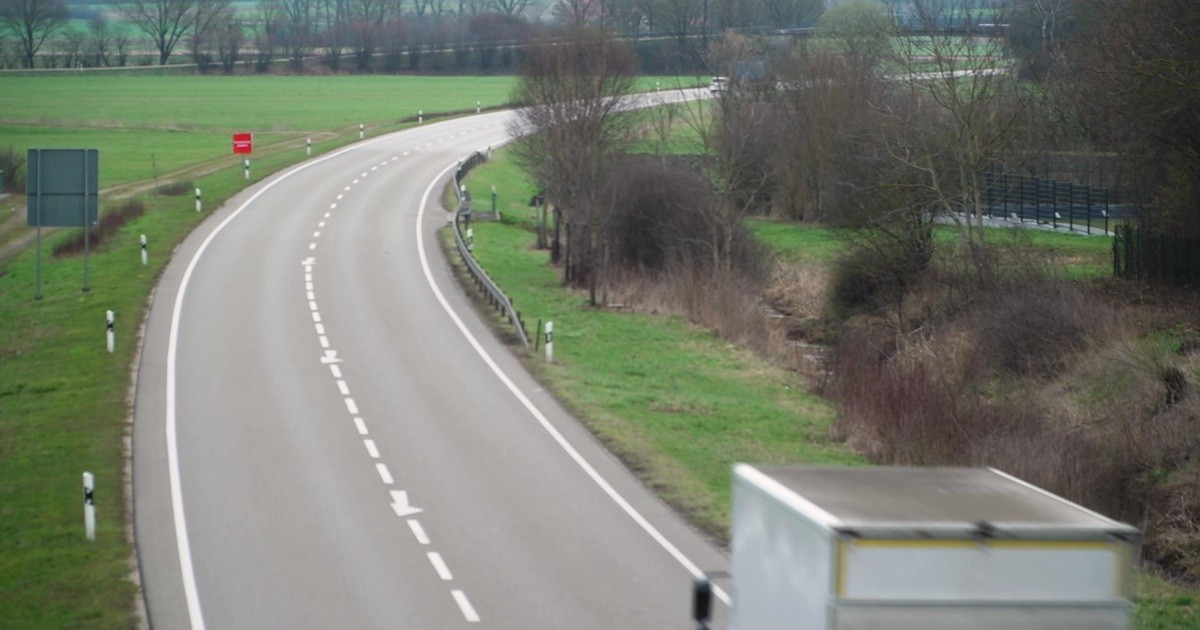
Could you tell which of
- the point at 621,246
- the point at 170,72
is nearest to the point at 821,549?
the point at 621,246

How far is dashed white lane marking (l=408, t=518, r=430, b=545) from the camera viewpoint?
15.5 meters

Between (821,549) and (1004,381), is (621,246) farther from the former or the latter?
(821,549)

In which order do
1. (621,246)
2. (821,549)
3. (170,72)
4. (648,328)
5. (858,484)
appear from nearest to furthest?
(821,549) < (858,484) < (648,328) < (621,246) < (170,72)

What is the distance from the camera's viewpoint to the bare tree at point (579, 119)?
3925 cm

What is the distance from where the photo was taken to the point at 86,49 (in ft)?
203

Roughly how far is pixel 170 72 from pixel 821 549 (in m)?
96.1

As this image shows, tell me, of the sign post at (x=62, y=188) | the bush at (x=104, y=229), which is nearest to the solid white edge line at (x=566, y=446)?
the sign post at (x=62, y=188)

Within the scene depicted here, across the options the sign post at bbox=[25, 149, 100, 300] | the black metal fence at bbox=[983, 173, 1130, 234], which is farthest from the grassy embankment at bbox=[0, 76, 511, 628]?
the black metal fence at bbox=[983, 173, 1130, 234]

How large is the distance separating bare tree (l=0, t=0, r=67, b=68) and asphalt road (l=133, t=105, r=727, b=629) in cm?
1527

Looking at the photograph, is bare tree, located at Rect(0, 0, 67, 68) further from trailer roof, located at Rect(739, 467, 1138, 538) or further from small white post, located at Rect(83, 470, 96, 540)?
trailer roof, located at Rect(739, 467, 1138, 538)

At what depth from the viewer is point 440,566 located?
14.5 m

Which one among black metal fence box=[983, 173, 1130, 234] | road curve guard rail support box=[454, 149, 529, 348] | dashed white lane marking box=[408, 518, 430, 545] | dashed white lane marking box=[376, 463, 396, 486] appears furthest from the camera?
black metal fence box=[983, 173, 1130, 234]

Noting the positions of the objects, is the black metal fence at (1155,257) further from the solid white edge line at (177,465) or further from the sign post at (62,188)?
the sign post at (62,188)

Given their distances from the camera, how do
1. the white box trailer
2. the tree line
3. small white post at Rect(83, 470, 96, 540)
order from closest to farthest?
the white box trailer < small white post at Rect(83, 470, 96, 540) < the tree line
